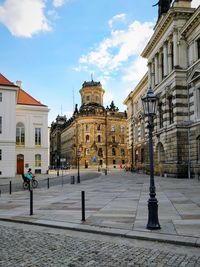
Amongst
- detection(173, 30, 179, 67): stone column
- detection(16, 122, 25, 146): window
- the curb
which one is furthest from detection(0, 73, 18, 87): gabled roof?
the curb

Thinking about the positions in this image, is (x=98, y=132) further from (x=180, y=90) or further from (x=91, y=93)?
(x=180, y=90)

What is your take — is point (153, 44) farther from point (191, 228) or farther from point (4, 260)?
point (4, 260)

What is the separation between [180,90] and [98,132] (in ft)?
251

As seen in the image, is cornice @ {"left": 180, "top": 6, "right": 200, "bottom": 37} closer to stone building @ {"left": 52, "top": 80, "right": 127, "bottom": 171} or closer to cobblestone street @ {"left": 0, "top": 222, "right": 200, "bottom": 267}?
cobblestone street @ {"left": 0, "top": 222, "right": 200, "bottom": 267}

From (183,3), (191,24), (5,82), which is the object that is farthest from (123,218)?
(5,82)

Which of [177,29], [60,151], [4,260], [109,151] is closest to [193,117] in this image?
[177,29]

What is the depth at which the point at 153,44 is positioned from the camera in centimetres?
4009

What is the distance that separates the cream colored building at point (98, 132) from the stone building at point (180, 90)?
70125 millimetres

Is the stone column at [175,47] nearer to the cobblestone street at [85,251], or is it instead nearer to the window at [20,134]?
the cobblestone street at [85,251]

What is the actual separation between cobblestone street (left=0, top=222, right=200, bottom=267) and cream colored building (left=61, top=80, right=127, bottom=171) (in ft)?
313

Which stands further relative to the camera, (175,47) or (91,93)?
(91,93)

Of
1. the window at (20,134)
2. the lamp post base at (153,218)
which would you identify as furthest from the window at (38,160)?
the lamp post base at (153,218)

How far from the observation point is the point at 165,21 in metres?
34.2

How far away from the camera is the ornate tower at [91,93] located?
116 m
